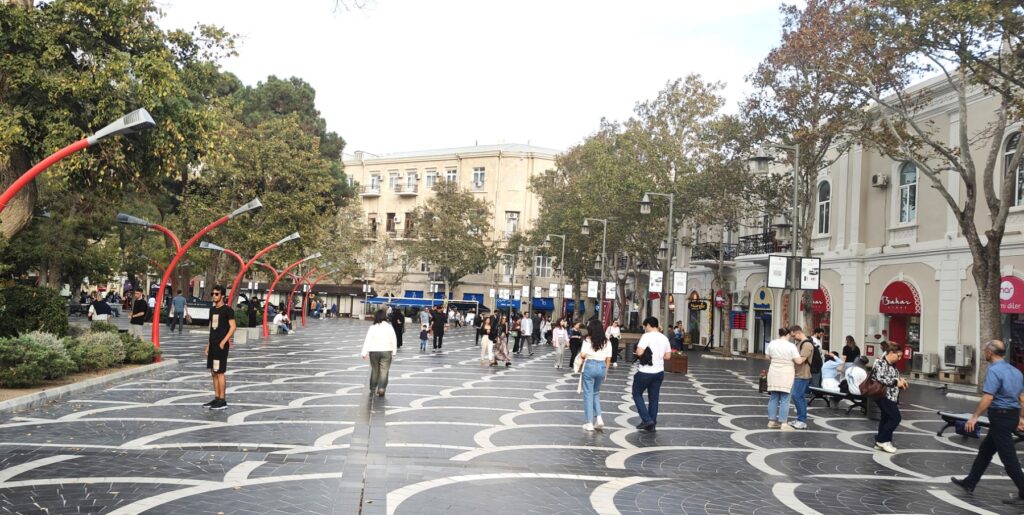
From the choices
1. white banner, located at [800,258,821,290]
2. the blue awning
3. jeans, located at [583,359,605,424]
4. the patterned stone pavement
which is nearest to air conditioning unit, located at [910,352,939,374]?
white banner, located at [800,258,821,290]

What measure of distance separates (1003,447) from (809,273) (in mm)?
14510

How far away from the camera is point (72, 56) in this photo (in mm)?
18062

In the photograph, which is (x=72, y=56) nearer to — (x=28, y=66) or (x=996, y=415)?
(x=28, y=66)

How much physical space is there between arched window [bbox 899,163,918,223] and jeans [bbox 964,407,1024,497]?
2270 centimetres

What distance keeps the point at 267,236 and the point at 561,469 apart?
105 feet

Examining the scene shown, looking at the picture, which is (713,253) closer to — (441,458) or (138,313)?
(138,313)

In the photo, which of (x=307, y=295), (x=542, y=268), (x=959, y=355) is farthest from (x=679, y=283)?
(x=542, y=268)

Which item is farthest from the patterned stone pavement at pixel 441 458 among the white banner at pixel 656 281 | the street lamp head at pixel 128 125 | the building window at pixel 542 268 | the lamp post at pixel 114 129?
the building window at pixel 542 268

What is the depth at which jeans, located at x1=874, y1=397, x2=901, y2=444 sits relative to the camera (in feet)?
38.3

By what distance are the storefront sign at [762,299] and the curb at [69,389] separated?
28.4 meters

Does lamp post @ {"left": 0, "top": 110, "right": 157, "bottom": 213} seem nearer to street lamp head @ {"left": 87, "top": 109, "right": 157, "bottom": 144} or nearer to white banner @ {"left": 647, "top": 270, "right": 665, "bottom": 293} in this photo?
street lamp head @ {"left": 87, "top": 109, "right": 157, "bottom": 144}

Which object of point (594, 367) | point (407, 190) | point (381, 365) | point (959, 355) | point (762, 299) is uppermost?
point (407, 190)

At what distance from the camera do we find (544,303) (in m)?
79.4

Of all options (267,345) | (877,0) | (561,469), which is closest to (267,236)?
(267,345)
